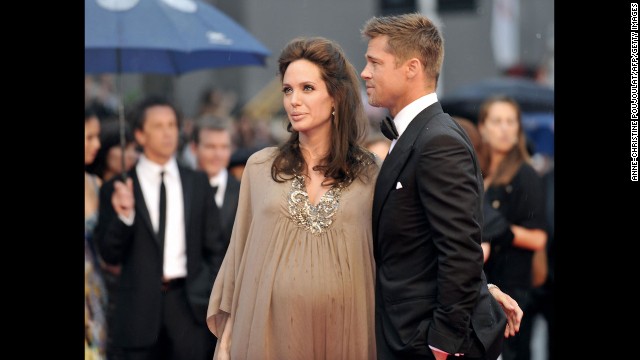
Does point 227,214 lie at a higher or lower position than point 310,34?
lower

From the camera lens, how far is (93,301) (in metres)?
6.96

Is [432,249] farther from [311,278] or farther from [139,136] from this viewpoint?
[139,136]

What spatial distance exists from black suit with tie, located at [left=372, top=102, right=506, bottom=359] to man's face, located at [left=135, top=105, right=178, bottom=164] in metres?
3.06

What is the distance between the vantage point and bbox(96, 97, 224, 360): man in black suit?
6.73 m

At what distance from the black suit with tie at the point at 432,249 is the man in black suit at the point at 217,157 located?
3741 millimetres

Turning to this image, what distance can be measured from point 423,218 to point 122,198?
2.97 meters

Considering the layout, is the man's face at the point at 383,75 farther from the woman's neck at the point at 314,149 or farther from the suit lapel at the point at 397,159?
the woman's neck at the point at 314,149

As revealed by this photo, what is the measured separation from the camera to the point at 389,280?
4.26 metres

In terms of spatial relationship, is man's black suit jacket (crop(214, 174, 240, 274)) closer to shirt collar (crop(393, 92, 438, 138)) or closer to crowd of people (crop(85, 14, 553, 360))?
crowd of people (crop(85, 14, 553, 360))

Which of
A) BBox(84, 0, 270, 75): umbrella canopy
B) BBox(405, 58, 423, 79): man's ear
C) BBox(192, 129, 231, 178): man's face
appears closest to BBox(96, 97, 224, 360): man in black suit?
BBox(84, 0, 270, 75): umbrella canopy

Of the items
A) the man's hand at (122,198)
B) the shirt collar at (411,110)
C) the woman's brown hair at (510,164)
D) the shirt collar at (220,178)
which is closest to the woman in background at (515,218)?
the woman's brown hair at (510,164)

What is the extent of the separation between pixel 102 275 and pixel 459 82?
20433 mm

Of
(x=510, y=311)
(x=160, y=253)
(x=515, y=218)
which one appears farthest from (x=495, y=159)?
(x=510, y=311)

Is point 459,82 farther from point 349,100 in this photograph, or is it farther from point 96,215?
point 349,100
